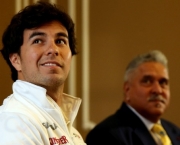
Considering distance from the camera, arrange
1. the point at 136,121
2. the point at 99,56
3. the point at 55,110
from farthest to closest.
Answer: the point at 99,56 → the point at 136,121 → the point at 55,110

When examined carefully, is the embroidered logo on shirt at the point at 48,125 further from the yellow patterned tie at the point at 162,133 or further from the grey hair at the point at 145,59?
the grey hair at the point at 145,59

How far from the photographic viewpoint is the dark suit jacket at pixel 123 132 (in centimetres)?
191

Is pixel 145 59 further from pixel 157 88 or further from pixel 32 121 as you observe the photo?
pixel 32 121

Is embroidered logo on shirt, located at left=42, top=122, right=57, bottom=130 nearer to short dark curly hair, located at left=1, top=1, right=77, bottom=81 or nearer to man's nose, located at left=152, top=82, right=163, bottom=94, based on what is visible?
short dark curly hair, located at left=1, top=1, right=77, bottom=81

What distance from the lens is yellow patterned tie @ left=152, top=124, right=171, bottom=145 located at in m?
2.04

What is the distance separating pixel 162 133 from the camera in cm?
208

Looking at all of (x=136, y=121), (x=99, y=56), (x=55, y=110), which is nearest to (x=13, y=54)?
(x=55, y=110)

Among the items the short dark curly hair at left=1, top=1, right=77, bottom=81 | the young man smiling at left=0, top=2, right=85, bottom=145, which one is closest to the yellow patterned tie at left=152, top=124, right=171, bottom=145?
the young man smiling at left=0, top=2, right=85, bottom=145

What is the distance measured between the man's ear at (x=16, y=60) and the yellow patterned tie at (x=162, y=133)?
35.6 inches

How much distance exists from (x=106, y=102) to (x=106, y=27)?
38 cm

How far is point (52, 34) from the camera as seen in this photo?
1.30 m

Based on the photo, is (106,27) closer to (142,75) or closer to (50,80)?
(142,75)

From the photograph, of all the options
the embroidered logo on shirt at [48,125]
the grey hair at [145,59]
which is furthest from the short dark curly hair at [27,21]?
the grey hair at [145,59]

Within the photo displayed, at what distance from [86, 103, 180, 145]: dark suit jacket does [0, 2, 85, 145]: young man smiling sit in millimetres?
524
